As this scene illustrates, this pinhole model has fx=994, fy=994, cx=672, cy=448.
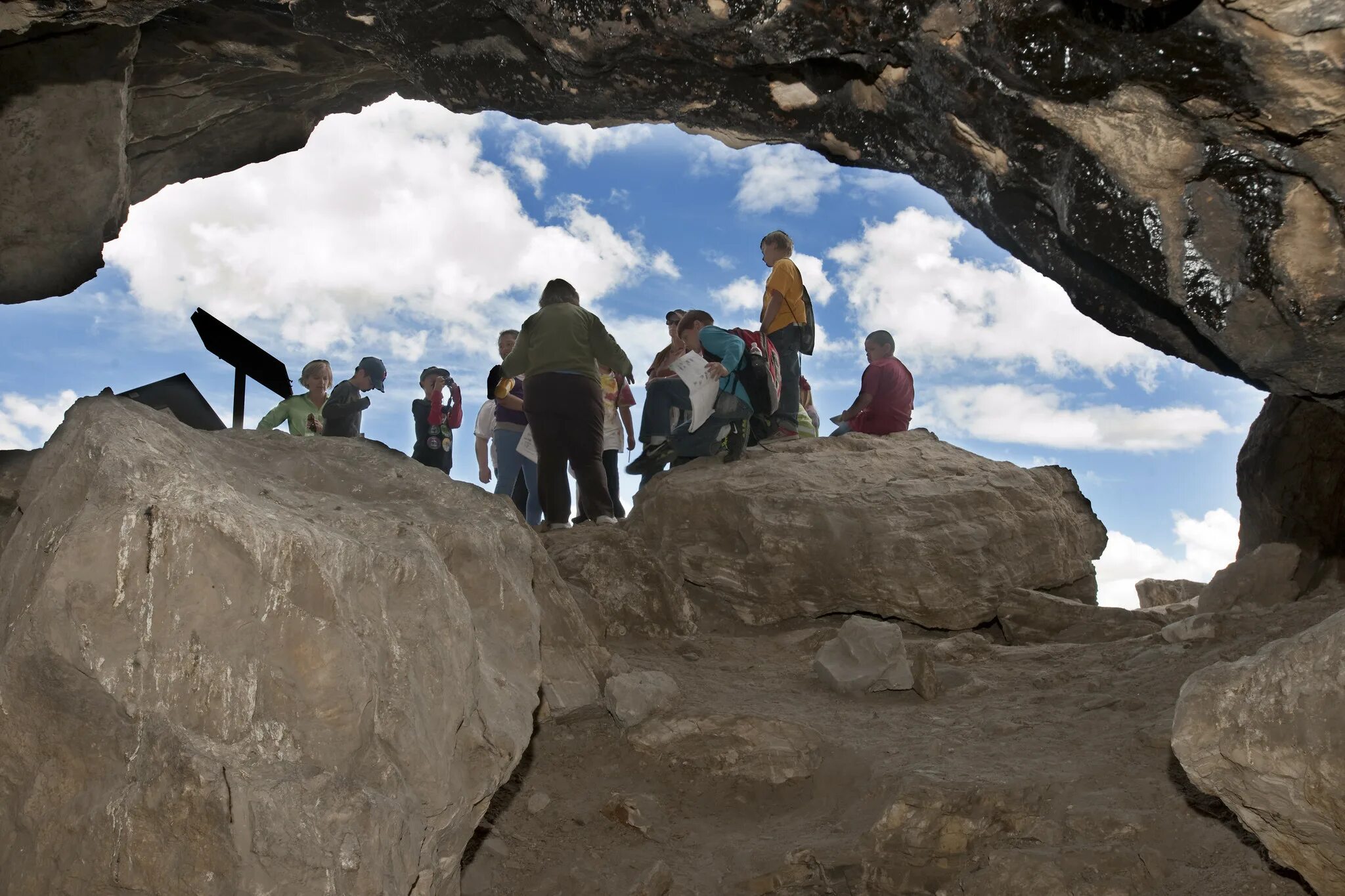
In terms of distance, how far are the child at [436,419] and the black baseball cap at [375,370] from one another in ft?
2.50

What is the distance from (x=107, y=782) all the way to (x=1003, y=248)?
3808mm

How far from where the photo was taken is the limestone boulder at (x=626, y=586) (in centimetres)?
577

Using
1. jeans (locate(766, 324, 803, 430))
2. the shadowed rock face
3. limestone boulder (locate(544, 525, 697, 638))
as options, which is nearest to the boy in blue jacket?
jeans (locate(766, 324, 803, 430))

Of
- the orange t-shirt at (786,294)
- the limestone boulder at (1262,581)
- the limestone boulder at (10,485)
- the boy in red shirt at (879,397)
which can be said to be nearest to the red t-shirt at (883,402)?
the boy in red shirt at (879,397)

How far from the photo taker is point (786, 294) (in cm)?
727

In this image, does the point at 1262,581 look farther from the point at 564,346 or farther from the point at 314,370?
the point at 314,370

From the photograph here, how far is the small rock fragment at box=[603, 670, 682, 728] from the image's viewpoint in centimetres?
459

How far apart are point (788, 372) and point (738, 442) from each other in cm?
75

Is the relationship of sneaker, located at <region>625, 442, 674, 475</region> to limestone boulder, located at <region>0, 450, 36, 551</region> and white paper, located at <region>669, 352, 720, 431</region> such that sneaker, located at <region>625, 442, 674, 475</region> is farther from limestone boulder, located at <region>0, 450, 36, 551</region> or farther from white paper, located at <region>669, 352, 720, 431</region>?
limestone boulder, located at <region>0, 450, 36, 551</region>

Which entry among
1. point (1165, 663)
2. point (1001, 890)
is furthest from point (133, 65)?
point (1165, 663)

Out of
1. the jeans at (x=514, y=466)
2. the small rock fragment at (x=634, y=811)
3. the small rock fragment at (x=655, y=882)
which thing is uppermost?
the jeans at (x=514, y=466)

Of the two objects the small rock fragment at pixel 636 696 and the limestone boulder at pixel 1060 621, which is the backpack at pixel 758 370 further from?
the small rock fragment at pixel 636 696

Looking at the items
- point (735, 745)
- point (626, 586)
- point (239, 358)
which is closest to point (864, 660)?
point (735, 745)

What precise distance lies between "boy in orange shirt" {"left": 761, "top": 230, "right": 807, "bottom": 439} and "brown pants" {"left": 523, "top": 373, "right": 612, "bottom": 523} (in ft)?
4.88
